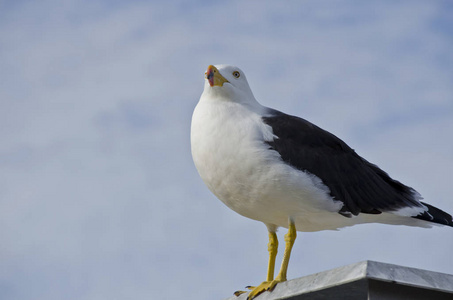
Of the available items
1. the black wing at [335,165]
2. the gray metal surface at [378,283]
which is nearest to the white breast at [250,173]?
the black wing at [335,165]

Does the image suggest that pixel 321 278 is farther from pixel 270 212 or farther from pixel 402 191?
pixel 402 191

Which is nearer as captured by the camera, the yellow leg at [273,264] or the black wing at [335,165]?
the yellow leg at [273,264]

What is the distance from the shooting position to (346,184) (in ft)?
23.6

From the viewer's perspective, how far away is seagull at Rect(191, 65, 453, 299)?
6.61 metres

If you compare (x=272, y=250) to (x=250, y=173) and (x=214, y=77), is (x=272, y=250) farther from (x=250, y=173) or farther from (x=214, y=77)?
(x=214, y=77)

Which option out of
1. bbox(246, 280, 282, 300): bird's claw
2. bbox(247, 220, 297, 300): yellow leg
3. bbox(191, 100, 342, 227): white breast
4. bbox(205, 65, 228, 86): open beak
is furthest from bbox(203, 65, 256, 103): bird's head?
bbox(246, 280, 282, 300): bird's claw

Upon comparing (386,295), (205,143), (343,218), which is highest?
(205,143)

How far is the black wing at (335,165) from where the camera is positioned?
6.92 m

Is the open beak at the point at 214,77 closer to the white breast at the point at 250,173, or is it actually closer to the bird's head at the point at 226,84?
the bird's head at the point at 226,84

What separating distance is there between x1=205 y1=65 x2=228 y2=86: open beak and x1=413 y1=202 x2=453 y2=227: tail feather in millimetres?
2462

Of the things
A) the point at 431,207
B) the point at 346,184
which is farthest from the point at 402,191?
the point at 346,184

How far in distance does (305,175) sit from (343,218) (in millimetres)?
693

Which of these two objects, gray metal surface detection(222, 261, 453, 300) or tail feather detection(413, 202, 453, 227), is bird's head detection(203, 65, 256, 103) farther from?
gray metal surface detection(222, 261, 453, 300)

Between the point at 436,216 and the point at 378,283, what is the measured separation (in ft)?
10.5
